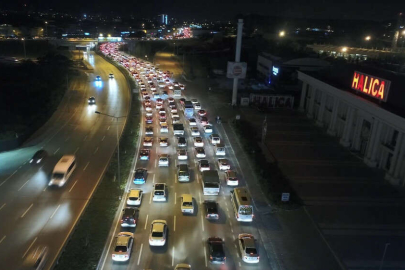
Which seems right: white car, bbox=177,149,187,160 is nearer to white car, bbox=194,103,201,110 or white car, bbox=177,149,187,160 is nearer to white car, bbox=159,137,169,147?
white car, bbox=159,137,169,147

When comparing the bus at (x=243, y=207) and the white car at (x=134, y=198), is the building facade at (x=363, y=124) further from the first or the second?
the white car at (x=134, y=198)

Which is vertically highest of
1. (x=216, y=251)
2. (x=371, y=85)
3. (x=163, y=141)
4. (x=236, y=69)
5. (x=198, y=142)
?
(x=371, y=85)

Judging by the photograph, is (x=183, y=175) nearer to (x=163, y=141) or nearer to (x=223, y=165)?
(x=223, y=165)

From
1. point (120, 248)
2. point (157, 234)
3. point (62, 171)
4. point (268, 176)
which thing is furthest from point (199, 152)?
point (120, 248)

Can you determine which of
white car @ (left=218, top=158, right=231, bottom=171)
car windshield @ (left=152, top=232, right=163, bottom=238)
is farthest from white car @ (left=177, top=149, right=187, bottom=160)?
car windshield @ (left=152, top=232, right=163, bottom=238)

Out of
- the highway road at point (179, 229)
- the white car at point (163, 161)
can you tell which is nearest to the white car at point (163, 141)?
the highway road at point (179, 229)
